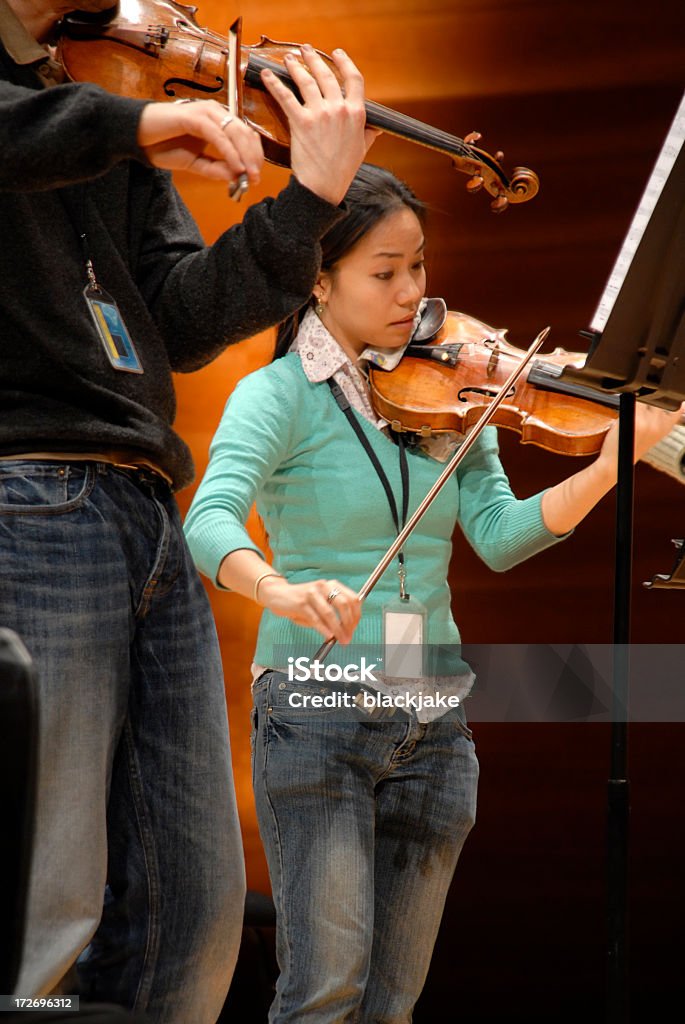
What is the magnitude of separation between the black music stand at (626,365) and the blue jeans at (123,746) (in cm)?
44

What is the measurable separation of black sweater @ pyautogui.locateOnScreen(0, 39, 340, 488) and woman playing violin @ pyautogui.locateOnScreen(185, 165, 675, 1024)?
1.16 feet

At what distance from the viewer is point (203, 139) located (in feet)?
3.66

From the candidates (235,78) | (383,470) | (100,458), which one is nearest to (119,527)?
(100,458)

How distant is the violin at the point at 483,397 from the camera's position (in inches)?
78.0

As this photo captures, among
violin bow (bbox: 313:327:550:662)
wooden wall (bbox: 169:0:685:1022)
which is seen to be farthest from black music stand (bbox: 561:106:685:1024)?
wooden wall (bbox: 169:0:685:1022)

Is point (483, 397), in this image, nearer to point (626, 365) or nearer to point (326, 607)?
point (626, 365)

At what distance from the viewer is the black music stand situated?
1.49 meters

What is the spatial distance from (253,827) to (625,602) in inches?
67.9

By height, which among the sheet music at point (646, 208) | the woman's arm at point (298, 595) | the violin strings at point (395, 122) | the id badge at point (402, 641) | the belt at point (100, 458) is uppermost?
the violin strings at point (395, 122)

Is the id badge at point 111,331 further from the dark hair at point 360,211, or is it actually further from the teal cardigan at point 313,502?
the dark hair at point 360,211

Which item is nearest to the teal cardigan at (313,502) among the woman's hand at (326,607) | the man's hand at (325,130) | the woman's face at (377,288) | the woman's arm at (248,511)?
the woman's arm at (248,511)

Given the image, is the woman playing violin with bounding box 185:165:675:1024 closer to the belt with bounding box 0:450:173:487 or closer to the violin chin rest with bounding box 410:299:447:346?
the violin chin rest with bounding box 410:299:447:346

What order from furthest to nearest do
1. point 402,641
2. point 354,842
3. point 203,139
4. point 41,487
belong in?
1. point 402,641
2. point 354,842
3. point 41,487
4. point 203,139

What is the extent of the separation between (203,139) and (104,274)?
0.94 ft
